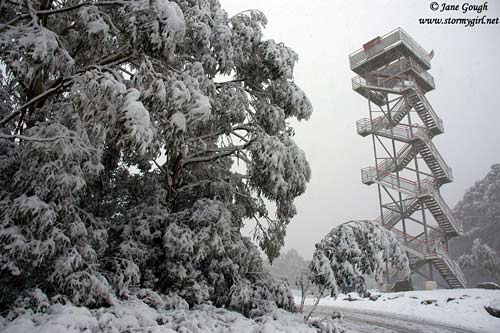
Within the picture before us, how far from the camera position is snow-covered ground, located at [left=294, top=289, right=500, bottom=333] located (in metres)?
10.1

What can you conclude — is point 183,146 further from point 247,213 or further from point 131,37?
point 247,213

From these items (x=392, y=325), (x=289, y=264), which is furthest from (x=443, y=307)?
(x=289, y=264)

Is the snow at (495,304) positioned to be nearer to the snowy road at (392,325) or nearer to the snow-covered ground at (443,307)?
the snow-covered ground at (443,307)

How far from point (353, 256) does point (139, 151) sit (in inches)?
176

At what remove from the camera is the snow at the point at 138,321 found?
12.3 ft

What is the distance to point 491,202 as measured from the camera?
30.5 meters

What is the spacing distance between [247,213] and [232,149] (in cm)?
193

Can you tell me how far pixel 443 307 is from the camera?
1224 centimetres

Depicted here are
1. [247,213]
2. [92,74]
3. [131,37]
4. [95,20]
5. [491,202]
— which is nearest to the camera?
[92,74]

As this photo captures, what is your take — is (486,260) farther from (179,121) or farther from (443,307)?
(179,121)

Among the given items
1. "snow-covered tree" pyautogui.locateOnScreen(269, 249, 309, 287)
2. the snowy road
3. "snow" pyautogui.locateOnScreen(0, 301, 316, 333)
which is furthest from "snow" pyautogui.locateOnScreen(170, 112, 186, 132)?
"snow-covered tree" pyautogui.locateOnScreen(269, 249, 309, 287)

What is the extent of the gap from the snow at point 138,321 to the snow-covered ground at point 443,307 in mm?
7236

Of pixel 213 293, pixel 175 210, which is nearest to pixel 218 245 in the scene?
pixel 213 293

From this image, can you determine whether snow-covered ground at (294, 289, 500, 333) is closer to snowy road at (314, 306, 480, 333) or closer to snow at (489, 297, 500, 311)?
snow at (489, 297, 500, 311)
